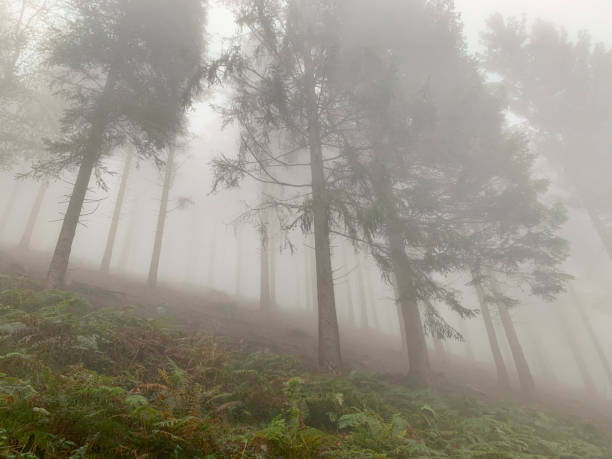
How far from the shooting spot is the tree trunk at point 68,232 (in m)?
8.28

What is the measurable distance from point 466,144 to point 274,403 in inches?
412

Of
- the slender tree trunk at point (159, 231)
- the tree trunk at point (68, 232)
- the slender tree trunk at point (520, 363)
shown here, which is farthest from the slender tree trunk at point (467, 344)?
the tree trunk at point (68, 232)

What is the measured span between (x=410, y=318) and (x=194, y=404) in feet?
25.1

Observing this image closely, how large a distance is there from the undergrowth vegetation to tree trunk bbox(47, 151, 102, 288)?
1.76 feet

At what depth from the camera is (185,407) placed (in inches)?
139

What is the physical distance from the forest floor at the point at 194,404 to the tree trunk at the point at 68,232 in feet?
1.80

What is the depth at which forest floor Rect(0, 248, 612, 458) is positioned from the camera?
7.88 feet

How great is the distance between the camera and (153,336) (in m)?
6.03

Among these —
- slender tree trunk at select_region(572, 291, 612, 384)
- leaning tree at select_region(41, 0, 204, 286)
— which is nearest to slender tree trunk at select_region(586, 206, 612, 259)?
slender tree trunk at select_region(572, 291, 612, 384)

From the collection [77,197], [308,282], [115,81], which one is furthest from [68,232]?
[308,282]

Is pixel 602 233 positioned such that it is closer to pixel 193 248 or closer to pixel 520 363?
pixel 520 363

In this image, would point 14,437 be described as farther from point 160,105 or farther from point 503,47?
point 503,47

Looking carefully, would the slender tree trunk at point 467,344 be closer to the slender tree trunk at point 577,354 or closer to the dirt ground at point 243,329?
the slender tree trunk at point 577,354

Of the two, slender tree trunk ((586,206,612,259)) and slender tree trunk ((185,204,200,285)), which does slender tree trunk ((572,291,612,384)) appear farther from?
slender tree trunk ((185,204,200,285))
